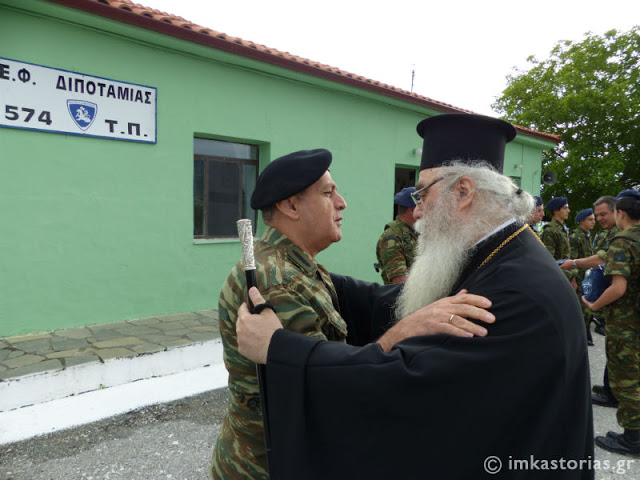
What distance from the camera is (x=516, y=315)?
1.13 m

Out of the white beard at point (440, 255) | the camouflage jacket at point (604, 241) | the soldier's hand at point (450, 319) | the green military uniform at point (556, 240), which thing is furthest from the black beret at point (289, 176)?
the green military uniform at point (556, 240)

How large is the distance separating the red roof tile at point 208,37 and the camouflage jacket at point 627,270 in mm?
5234

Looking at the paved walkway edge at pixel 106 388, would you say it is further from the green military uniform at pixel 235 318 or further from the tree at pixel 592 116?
the tree at pixel 592 116

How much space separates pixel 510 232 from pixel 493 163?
15.0 inches

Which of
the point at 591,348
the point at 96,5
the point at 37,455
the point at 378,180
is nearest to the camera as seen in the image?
the point at 37,455

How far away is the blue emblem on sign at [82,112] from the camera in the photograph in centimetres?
507

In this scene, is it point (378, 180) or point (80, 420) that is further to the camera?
point (378, 180)

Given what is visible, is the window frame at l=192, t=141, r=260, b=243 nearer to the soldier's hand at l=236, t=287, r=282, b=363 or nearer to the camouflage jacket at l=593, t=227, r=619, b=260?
the camouflage jacket at l=593, t=227, r=619, b=260

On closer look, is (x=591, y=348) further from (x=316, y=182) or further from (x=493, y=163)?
(x=316, y=182)

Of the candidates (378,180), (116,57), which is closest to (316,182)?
(116,57)

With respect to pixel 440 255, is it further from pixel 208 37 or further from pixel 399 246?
pixel 208 37

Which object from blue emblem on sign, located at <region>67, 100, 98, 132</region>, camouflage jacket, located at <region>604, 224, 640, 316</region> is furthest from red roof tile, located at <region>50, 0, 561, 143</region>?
camouflage jacket, located at <region>604, 224, 640, 316</region>

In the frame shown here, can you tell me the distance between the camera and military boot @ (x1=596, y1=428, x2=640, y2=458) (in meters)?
3.33

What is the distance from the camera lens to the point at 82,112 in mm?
5141
